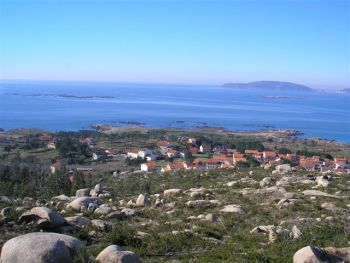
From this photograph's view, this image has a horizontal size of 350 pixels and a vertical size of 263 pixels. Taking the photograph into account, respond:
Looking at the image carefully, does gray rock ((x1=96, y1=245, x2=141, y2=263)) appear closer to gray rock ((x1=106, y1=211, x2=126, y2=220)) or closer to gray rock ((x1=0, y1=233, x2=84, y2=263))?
gray rock ((x1=0, y1=233, x2=84, y2=263))

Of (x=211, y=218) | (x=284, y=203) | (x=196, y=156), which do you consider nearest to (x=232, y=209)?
(x=211, y=218)

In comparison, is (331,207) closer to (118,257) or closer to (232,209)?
(232,209)

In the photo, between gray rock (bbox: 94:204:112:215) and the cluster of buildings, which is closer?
gray rock (bbox: 94:204:112:215)

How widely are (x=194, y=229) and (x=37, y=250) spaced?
191 inches

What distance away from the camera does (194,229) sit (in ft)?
36.4

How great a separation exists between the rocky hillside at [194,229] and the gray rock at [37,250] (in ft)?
0.06

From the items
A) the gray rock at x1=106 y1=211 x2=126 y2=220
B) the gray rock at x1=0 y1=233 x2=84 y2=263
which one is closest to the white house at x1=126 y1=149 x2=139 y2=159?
the gray rock at x1=106 y1=211 x2=126 y2=220

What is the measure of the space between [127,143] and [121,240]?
80.6 m

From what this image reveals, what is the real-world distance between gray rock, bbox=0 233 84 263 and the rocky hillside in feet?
0.06

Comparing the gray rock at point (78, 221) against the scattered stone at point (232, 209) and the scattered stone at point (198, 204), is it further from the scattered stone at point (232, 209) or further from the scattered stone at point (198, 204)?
the scattered stone at point (232, 209)

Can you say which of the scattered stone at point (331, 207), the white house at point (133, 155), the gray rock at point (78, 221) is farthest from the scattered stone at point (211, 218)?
the white house at point (133, 155)

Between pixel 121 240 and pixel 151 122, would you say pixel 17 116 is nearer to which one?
pixel 151 122

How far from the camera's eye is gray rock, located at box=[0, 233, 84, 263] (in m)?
7.21

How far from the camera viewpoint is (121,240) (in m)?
9.77
